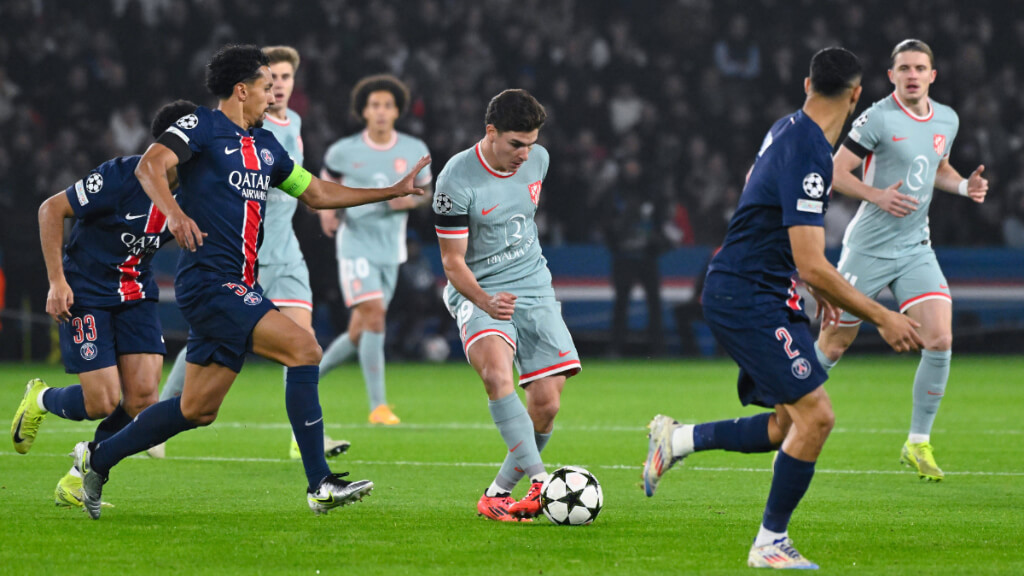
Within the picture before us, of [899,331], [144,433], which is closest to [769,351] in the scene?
[899,331]

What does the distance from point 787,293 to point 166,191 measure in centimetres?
275

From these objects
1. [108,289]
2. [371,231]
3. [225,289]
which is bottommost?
[371,231]

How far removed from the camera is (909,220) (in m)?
8.41

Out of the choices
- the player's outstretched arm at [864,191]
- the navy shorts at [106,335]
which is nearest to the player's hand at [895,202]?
the player's outstretched arm at [864,191]

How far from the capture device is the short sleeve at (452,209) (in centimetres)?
651

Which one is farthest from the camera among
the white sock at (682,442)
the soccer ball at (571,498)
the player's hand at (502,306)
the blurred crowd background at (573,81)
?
the blurred crowd background at (573,81)

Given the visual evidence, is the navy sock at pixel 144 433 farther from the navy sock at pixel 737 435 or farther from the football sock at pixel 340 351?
the football sock at pixel 340 351

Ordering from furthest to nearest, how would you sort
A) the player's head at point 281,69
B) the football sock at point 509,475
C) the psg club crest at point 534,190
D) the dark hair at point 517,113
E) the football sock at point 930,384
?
the player's head at point 281,69 < the football sock at point 930,384 < the psg club crest at point 534,190 < the football sock at point 509,475 < the dark hair at point 517,113

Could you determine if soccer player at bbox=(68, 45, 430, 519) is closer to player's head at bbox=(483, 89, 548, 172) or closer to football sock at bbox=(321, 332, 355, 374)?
player's head at bbox=(483, 89, 548, 172)

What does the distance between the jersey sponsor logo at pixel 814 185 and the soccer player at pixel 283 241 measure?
487 centimetres

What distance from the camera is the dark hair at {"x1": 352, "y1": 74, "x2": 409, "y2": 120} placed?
10930mm

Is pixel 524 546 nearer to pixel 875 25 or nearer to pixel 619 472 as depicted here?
pixel 619 472

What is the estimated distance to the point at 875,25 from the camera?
72.6 feet

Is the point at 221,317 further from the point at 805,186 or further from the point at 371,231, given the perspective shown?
the point at 371,231
